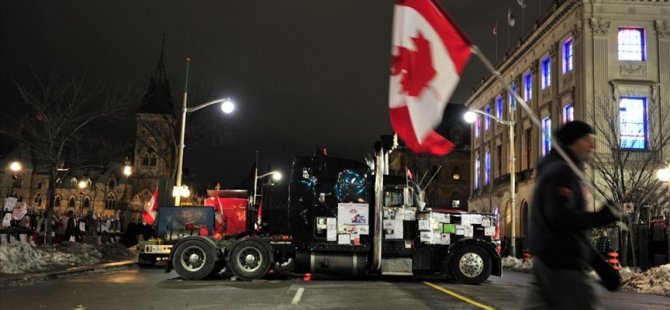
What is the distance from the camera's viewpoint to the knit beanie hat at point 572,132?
4.52 m

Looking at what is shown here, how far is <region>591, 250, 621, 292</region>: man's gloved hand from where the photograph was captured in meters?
4.14


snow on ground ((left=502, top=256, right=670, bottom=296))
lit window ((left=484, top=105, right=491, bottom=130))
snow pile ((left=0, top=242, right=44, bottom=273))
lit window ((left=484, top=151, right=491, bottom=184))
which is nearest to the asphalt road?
snow on ground ((left=502, top=256, right=670, bottom=296))

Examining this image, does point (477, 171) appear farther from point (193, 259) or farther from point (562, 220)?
point (562, 220)

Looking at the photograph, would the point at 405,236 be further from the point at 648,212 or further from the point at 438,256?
the point at 648,212

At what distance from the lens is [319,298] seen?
12.3 metres

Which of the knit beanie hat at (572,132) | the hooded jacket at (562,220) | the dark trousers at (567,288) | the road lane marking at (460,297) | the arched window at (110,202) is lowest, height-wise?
the road lane marking at (460,297)

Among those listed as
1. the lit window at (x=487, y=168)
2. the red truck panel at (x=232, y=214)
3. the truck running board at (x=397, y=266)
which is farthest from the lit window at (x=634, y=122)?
the lit window at (x=487, y=168)

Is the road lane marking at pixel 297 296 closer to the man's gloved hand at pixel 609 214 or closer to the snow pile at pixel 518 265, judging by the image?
the man's gloved hand at pixel 609 214

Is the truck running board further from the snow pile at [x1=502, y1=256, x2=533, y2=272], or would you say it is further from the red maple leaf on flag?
the red maple leaf on flag

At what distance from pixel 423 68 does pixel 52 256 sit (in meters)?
17.9

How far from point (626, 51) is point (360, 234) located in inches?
997

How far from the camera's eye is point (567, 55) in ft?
126

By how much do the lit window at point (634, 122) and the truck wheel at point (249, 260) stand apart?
904 inches

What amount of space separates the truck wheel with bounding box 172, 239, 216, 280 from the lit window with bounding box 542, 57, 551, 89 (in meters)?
31.2
